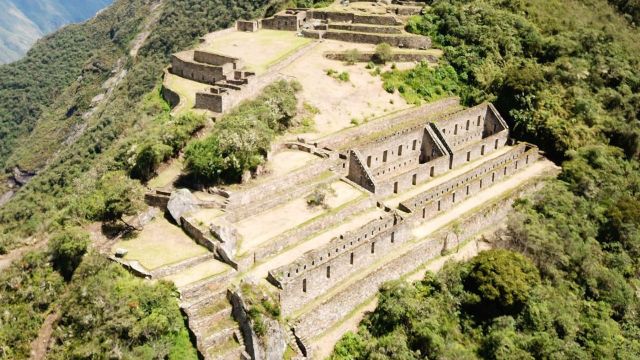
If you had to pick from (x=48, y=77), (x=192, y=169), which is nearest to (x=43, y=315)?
(x=192, y=169)

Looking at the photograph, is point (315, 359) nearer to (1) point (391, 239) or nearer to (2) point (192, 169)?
(1) point (391, 239)

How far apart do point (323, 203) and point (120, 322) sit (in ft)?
41.4

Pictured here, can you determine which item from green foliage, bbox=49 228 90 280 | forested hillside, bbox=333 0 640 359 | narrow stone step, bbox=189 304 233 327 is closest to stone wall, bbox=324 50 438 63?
forested hillside, bbox=333 0 640 359

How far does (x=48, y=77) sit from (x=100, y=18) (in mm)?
28896

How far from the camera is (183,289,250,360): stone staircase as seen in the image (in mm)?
21344

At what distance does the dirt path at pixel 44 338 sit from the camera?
22016 millimetres

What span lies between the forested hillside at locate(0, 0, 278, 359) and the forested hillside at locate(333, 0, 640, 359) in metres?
8.72

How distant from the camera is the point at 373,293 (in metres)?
27.4

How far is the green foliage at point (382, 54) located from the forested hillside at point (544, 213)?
217 cm

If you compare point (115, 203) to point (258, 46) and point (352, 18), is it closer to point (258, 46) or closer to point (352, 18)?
point (258, 46)

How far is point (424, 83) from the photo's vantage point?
48625 millimetres

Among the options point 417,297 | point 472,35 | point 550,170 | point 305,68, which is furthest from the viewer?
point 472,35

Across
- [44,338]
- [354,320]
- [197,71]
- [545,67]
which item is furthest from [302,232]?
[545,67]

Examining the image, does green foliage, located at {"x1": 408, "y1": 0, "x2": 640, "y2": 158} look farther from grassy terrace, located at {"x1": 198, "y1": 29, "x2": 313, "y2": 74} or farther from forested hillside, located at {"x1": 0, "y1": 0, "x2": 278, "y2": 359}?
forested hillside, located at {"x1": 0, "y1": 0, "x2": 278, "y2": 359}
